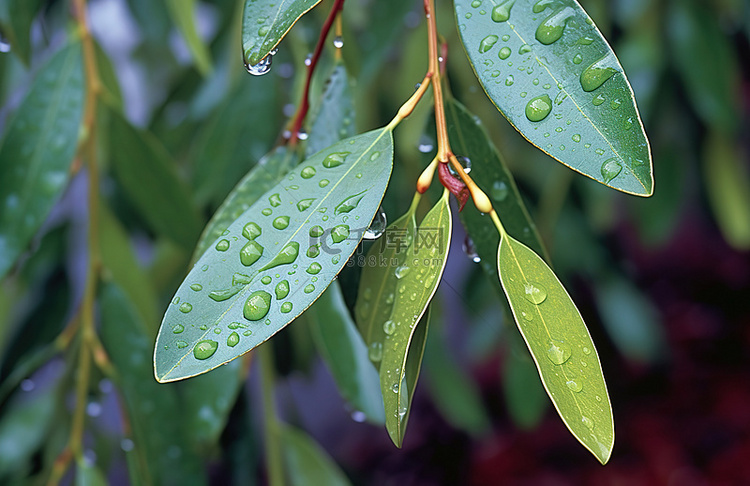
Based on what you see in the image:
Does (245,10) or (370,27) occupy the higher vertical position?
(245,10)

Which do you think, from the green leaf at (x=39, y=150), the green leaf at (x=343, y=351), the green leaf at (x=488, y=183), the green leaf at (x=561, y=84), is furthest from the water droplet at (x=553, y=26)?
the green leaf at (x=39, y=150)

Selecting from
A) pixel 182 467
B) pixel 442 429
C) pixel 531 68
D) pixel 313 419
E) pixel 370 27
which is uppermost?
pixel 531 68

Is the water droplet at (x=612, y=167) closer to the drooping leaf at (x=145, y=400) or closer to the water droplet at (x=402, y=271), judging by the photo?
the water droplet at (x=402, y=271)

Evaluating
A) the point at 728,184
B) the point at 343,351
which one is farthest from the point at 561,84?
the point at 728,184

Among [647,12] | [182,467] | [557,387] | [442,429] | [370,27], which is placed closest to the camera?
[557,387]

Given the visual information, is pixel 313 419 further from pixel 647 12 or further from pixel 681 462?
pixel 647 12

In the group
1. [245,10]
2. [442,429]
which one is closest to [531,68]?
[245,10]

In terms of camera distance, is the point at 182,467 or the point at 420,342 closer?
the point at 420,342

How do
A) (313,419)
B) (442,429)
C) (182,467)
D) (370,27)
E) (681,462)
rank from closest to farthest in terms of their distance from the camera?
(182,467) → (370,27) → (681,462) → (442,429) → (313,419)
